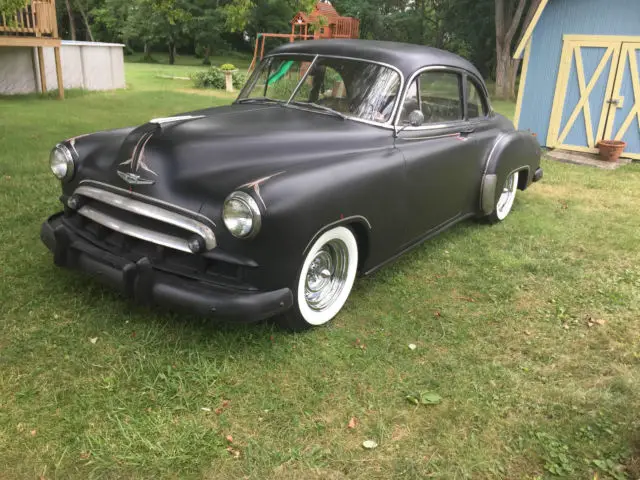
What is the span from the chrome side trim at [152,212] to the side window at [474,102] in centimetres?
316

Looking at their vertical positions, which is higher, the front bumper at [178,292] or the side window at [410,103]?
the side window at [410,103]

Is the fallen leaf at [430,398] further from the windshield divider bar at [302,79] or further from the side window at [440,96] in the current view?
the windshield divider bar at [302,79]

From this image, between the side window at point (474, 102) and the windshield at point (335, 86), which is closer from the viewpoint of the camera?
the windshield at point (335, 86)

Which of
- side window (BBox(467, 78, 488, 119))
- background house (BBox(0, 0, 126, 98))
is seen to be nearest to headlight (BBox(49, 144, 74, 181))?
side window (BBox(467, 78, 488, 119))

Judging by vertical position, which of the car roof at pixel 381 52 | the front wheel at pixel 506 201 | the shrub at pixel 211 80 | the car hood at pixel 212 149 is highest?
the car roof at pixel 381 52

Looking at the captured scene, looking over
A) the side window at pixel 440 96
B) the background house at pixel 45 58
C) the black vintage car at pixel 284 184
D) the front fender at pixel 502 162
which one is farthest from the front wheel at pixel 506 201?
the background house at pixel 45 58

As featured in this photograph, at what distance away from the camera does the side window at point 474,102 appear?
16.8 feet

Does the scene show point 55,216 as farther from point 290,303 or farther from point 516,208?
point 516,208

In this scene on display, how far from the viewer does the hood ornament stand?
3.18 metres

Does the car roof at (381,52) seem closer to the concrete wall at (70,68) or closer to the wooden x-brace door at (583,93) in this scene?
the wooden x-brace door at (583,93)

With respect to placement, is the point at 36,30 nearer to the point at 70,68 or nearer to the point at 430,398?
the point at 70,68

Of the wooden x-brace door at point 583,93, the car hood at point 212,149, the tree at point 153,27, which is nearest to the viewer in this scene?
the car hood at point 212,149

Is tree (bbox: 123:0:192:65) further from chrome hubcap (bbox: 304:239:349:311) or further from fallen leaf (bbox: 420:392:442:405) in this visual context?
fallen leaf (bbox: 420:392:442:405)

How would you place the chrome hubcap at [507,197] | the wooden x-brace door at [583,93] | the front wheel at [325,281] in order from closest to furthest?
1. the front wheel at [325,281]
2. the chrome hubcap at [507,197]
3. the wooden x-brace door at [583,93]
